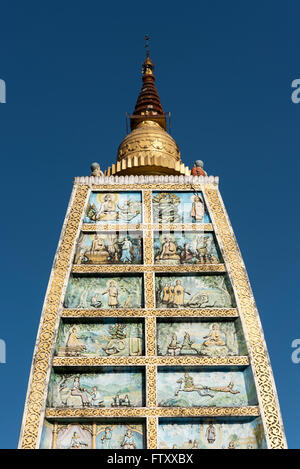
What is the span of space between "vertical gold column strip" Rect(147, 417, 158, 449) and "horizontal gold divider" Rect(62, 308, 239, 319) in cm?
264

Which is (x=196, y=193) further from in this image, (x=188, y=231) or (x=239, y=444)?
(x=239, y=444)

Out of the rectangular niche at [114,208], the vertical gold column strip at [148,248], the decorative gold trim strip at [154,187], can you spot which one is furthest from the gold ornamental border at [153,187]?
the vertical gold column strip at [148,248]

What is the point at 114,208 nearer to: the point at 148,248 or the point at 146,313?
the point at 148,248

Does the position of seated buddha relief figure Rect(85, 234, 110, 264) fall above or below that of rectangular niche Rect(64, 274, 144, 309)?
above

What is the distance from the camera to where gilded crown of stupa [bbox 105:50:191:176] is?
2183 centimetres

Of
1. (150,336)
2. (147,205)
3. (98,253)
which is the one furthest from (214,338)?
(147,205)

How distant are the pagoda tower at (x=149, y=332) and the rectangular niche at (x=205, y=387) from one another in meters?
0.02

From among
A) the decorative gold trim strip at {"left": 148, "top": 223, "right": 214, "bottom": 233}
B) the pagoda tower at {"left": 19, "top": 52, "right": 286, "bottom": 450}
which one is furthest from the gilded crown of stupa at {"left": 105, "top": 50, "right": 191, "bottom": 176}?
the decorative gold trim strip at {"left": 148, "top": 223, "right": 214, "bottom": 233}

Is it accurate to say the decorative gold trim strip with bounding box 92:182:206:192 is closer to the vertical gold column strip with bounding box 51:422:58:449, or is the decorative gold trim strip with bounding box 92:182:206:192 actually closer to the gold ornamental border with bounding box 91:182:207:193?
the gold ornamental border with bounding box 91:182:207:193

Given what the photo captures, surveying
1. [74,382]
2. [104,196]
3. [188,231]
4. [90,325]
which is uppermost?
[104,196]

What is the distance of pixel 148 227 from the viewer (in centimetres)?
1789

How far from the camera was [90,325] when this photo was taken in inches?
627
